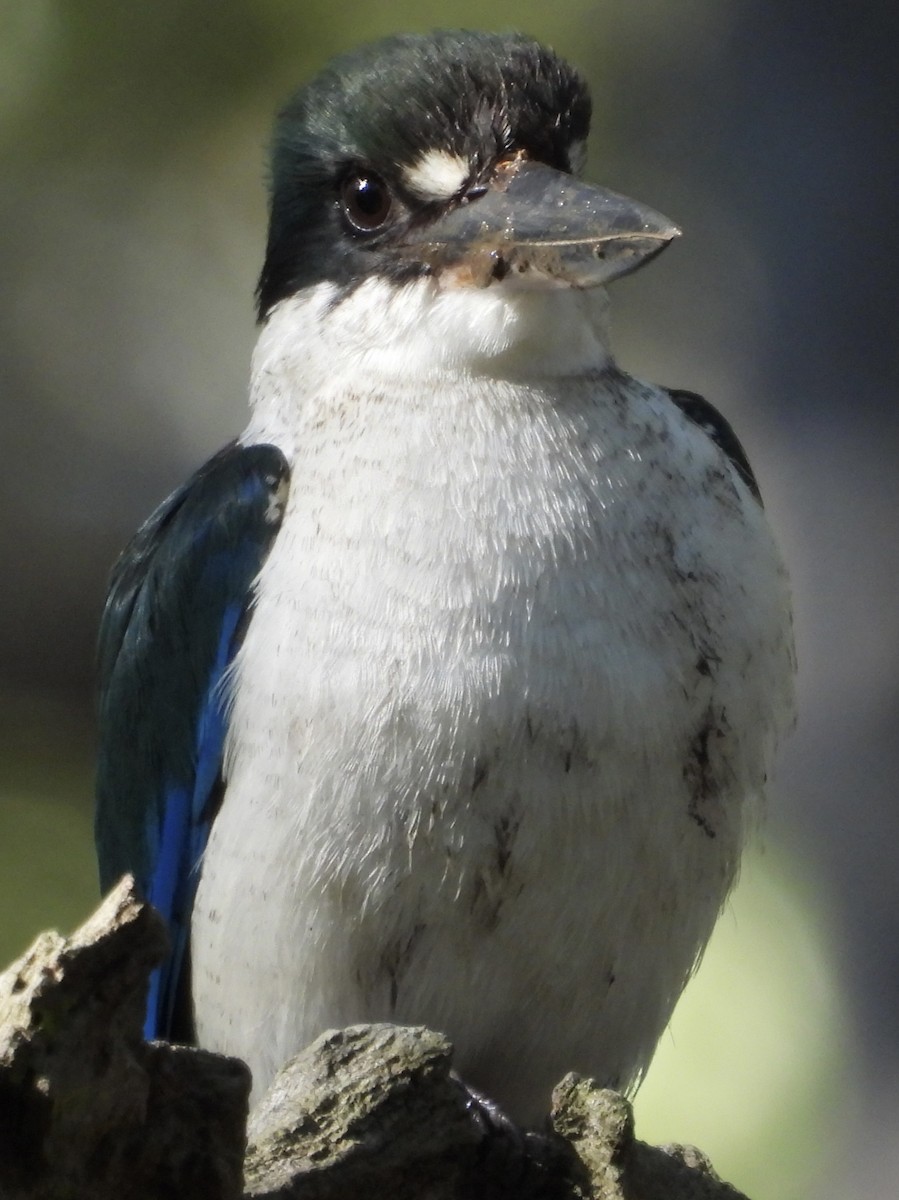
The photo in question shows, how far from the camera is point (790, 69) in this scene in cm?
563

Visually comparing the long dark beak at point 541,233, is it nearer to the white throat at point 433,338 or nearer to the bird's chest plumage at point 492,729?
the white throat at point 433,338

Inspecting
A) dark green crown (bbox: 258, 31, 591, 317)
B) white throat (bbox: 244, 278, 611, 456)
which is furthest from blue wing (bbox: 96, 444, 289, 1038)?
dark green crown (bbox: 258, 31, 591, 317)

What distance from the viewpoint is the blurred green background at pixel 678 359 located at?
15.5ft

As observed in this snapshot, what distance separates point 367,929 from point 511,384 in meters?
0.83

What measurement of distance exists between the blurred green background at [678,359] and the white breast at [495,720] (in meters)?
1.90

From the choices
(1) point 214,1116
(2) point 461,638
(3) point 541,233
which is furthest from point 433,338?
(1) point 214,1116

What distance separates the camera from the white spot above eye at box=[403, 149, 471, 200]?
109 inches

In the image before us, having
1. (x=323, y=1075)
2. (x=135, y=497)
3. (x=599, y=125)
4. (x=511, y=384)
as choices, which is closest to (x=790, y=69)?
(x=599, y=125)

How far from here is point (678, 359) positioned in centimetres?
559

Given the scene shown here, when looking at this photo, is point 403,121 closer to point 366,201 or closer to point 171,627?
point 366,201

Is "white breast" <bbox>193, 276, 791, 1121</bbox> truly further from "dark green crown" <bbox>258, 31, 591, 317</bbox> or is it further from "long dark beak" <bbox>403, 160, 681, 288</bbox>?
"dark green crown" <bbox>258, 31, 591, 317</bbox>

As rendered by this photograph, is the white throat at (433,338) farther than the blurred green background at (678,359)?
No

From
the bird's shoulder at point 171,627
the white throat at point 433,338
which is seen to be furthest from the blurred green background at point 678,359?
the white throat at point 433,338

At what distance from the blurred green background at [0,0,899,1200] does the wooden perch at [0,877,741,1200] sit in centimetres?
238
